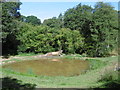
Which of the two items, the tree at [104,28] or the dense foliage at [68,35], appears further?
the tree at [104,28]

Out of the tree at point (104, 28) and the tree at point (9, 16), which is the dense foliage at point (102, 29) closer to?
the tree at point (104, 28)

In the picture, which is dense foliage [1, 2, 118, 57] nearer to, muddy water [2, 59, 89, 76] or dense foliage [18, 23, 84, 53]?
dense foliage [18, 23, 84, 53]

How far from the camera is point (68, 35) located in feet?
65.7

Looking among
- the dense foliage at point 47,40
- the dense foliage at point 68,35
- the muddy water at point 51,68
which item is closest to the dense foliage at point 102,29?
the dense foliage at point 68,35

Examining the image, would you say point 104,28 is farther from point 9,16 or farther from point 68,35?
point 9,16

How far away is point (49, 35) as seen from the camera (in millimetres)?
20094

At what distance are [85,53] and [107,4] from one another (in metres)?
6.45

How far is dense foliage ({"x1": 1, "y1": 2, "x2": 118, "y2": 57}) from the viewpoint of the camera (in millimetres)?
16734

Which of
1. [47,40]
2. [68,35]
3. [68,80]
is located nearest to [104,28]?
[68,35]

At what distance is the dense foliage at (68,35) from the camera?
54.9 feet

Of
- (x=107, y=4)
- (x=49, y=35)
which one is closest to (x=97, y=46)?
(x=107, y=4)

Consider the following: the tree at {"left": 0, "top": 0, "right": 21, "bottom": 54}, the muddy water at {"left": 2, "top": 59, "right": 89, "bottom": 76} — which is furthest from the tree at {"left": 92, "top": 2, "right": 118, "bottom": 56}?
the tree at {"left": 0, "top": 0, "right": 21, "bottom": 54}

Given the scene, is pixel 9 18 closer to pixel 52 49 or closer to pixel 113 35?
pixel 52 49

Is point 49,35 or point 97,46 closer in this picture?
point 97,46
